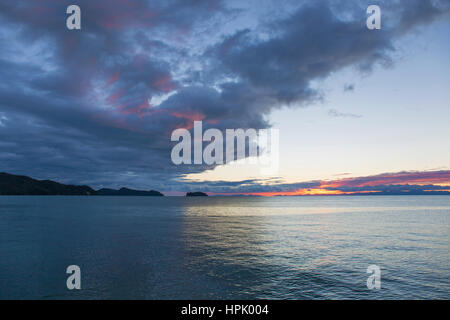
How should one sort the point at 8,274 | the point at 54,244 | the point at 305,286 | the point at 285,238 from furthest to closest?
the point at 285,238
the point at 54,244
the point at 8,274
the point at 305,286

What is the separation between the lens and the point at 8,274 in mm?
29453

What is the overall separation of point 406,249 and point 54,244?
203ft

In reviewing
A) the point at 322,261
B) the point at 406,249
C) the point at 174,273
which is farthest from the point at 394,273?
the point at 174,273

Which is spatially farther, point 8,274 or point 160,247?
point 160,247
